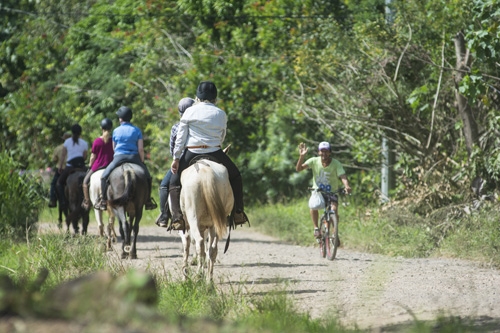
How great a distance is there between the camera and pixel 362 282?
404 inches

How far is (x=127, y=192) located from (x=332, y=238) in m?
3.14

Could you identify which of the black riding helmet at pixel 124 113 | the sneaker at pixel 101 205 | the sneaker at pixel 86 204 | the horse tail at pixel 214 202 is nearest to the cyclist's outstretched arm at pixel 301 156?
the black riding helmet at pixel 124 113

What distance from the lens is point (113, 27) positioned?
108ft

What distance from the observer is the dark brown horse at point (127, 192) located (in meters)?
14.0

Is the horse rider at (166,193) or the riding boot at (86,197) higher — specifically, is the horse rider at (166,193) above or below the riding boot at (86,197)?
above

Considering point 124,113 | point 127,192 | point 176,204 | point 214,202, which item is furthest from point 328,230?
point 214,202

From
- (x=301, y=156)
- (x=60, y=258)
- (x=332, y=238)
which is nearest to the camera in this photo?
(x=60, y=258)

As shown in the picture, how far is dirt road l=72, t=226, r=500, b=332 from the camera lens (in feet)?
26.1

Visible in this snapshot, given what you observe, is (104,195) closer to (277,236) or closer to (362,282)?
(362,282)

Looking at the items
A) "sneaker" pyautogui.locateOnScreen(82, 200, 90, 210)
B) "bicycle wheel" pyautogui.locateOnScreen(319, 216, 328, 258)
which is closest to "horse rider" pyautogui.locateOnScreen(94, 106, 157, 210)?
"sneaker" pyautogui.locateOnScreen(82, 200, 90, 210)

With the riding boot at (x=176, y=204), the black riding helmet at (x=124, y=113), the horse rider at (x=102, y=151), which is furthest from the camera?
the horse rider at (x=102, y=151)

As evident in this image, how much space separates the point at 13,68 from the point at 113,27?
563 centimetres

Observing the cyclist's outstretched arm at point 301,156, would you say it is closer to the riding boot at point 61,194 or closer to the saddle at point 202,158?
the saddle at point 202,158

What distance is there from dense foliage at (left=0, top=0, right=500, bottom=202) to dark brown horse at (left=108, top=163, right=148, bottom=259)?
428cm
